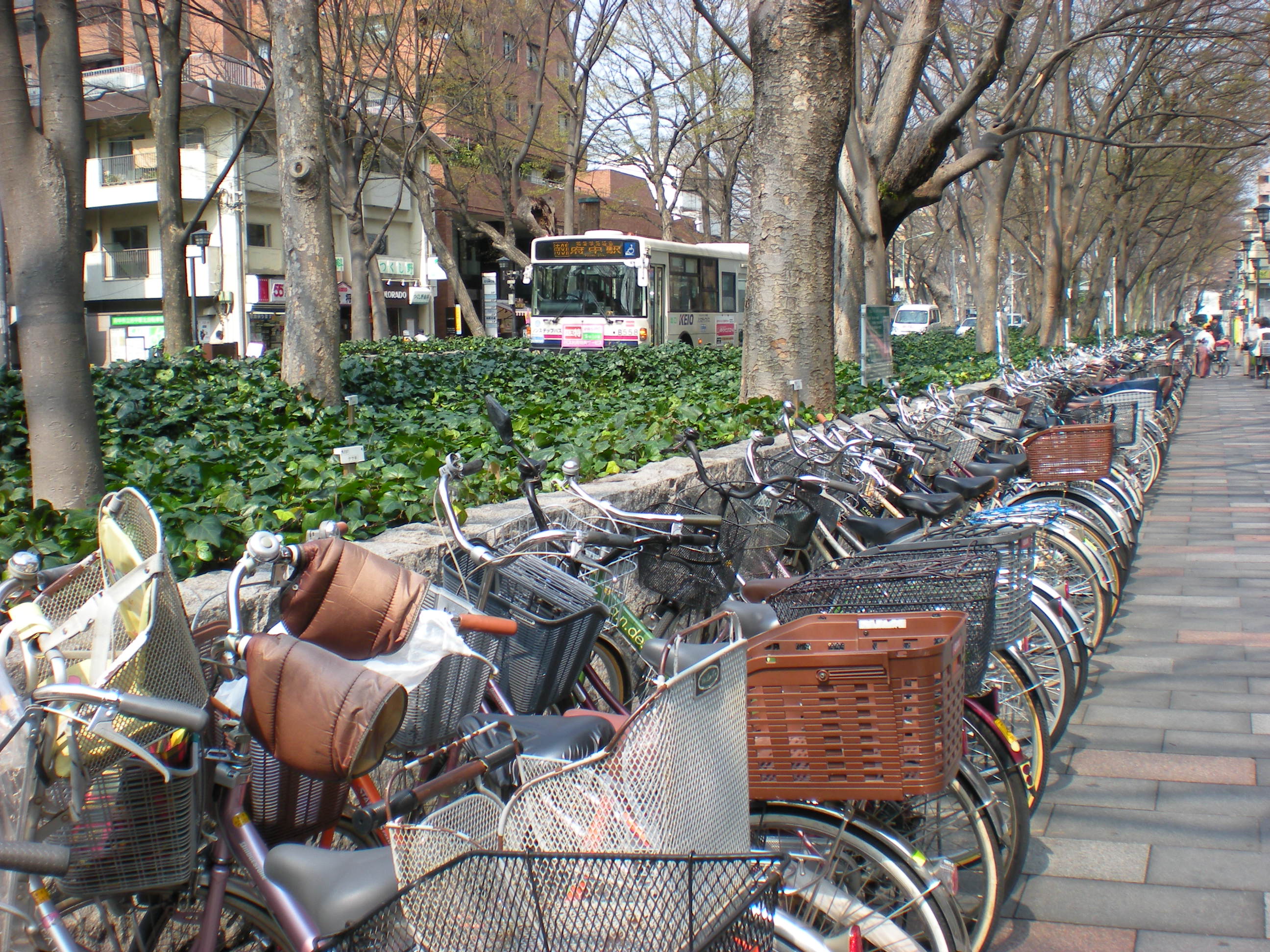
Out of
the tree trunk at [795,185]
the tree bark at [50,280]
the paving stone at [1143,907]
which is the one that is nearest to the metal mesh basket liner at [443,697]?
the paving stone at [1143,907]

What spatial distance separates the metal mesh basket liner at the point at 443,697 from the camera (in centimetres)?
230

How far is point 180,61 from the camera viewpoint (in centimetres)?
1289

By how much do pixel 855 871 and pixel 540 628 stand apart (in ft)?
2.71

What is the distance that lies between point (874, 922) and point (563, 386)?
8.68m

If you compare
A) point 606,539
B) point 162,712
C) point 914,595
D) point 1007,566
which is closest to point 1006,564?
point 1007,566

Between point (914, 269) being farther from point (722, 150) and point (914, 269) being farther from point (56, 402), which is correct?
point (56, 402)

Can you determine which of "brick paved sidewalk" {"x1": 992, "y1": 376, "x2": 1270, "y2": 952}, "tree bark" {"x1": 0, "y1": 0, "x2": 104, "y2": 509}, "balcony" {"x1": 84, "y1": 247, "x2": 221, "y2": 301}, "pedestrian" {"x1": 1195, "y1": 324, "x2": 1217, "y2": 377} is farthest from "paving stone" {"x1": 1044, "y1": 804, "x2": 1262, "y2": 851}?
"balcony" {"x1": 84, "y1": 247, "x2": 221, "y2": 301}

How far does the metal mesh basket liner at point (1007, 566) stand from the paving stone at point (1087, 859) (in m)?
0.71

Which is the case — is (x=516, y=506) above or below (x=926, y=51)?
below

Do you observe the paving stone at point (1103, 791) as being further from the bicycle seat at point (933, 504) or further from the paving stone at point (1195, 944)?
the bicycle seat at point (933, 504)

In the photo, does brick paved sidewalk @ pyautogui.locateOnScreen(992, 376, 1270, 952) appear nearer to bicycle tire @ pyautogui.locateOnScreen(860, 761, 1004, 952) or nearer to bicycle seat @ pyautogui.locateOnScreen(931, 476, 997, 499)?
bicycle tire @ pyautogui.locateOnScreen(860, 761, 1004, 952)

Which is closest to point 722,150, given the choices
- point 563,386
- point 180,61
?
point 180,61

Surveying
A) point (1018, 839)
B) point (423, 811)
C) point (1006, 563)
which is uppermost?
point (1006, 563)

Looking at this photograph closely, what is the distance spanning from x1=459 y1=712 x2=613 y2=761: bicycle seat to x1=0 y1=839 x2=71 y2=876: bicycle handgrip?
2.12 ft
